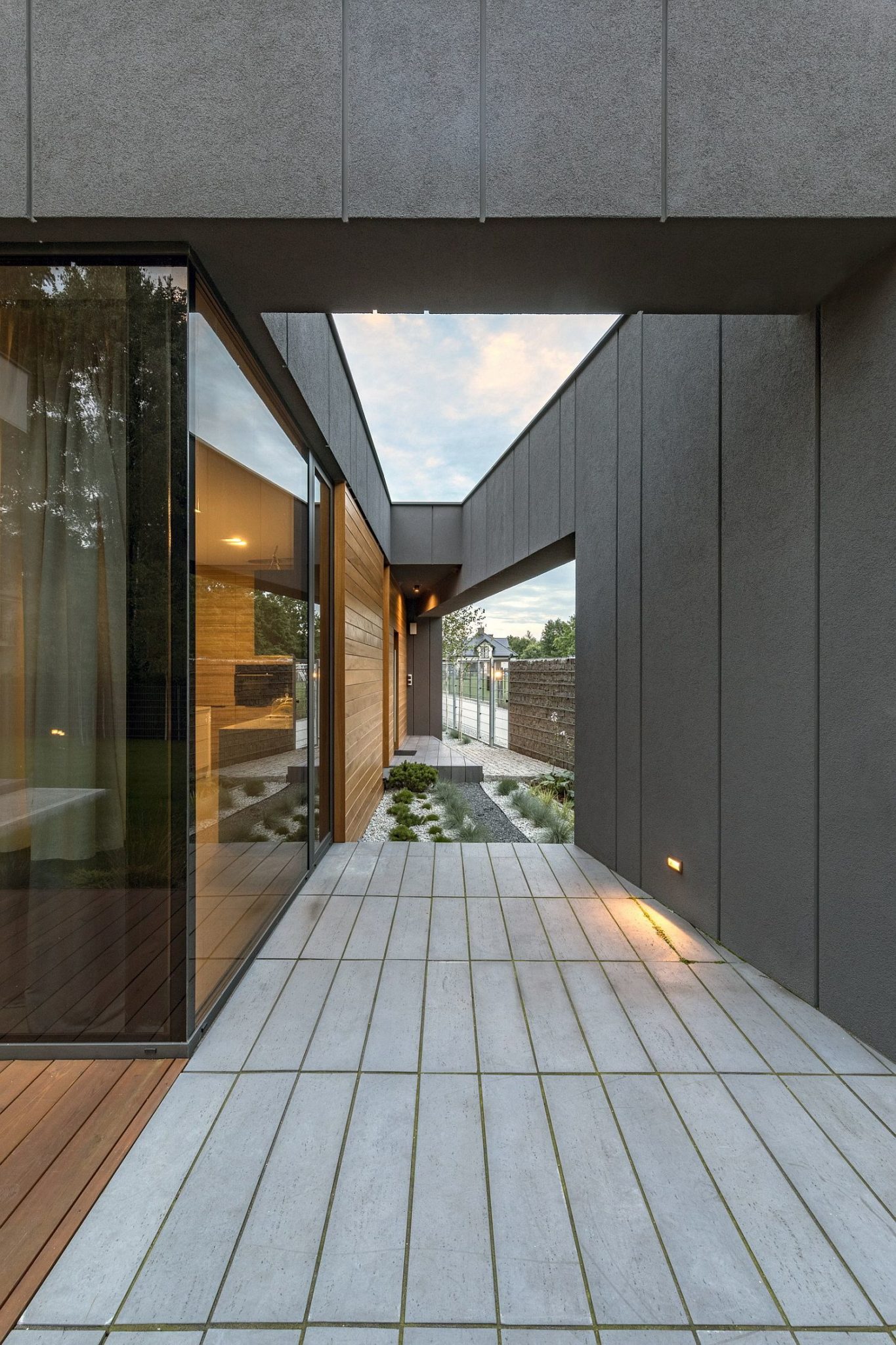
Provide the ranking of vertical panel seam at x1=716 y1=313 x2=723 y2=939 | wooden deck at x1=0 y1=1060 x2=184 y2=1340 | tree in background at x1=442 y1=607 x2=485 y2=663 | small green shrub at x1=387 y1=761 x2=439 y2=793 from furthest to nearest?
tree in background at x1=442 y1=607 x2=485 y2=663 < small green shrub at x1=387 y1=761 x2=439 y2=793 < vertical panel seam at x1=716 y1=313 x2=723 y2=939 < wooden deck at x1=0 y1=1060 x2=184 y2=1340

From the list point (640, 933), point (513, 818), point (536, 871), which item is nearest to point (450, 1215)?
point (640, 933)

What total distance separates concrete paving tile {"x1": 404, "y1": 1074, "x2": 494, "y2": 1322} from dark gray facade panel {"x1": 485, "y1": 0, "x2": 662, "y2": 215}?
9.00ft

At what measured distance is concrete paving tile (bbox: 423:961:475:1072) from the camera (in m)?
1.87

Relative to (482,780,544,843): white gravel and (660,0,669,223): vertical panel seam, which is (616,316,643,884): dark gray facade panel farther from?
(660,0,669,223): vertical panel seam

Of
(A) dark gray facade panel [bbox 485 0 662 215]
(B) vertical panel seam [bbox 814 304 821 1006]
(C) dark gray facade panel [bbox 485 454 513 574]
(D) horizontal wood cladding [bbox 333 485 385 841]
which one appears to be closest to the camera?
(A) dark gray facade panel [bbox 485 0 662 215]

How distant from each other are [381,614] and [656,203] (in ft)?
18.2

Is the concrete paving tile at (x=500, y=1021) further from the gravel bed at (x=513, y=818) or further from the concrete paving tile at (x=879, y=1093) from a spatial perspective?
the gravel bed at (x=513, y=818)

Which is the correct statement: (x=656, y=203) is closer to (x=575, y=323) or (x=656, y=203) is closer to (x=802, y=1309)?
(x=802, y=1309)

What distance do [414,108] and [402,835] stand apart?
4.35m

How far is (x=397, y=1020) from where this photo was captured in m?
2.08

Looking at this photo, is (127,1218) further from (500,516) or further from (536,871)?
(500,516)

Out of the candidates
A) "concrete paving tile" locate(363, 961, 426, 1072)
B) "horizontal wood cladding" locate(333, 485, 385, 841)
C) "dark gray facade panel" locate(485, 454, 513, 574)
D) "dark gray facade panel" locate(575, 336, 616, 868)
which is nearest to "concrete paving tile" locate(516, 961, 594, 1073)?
"concrete paving tile" locate(363, 961, 426, 1072)

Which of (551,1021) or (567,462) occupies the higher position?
(567,462)

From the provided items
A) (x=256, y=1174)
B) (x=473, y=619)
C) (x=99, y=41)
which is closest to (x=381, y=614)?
(x=99, y=41)
